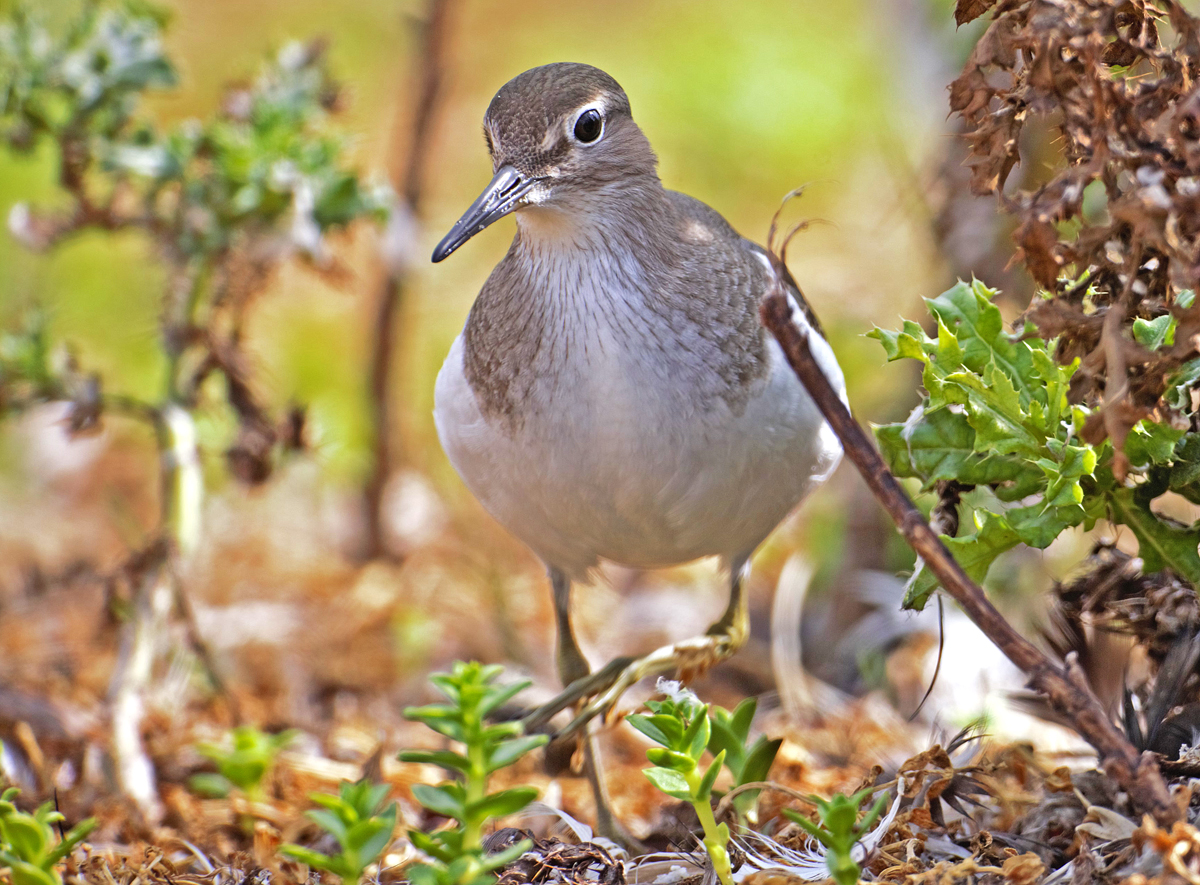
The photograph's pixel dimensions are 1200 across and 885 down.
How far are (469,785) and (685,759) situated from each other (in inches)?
14.8

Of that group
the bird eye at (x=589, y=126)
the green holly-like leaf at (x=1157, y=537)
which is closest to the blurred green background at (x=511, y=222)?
the bird eye at (x=589, y=126)

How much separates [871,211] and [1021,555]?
7.57 feet

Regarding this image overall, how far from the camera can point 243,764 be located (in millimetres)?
3010

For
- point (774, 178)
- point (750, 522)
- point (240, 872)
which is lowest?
point (240, 872)

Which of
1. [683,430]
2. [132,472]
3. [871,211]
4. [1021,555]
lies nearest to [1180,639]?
[683,430]

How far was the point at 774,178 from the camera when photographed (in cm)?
768

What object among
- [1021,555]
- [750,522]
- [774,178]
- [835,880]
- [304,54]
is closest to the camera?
[835,880]

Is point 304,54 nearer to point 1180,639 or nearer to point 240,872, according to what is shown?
point 240,872

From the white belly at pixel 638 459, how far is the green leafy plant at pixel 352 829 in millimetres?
917

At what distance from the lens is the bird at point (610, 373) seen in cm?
257

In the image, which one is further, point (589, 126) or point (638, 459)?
point (589, 126)

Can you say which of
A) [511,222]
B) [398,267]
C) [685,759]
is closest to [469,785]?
[685,759]

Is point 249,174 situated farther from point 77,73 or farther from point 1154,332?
point 1154,332

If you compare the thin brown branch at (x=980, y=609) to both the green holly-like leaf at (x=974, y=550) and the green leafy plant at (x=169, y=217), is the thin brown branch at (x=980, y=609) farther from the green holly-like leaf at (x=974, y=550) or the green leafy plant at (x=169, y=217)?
the green leafy plant at (x=169, y=217)
